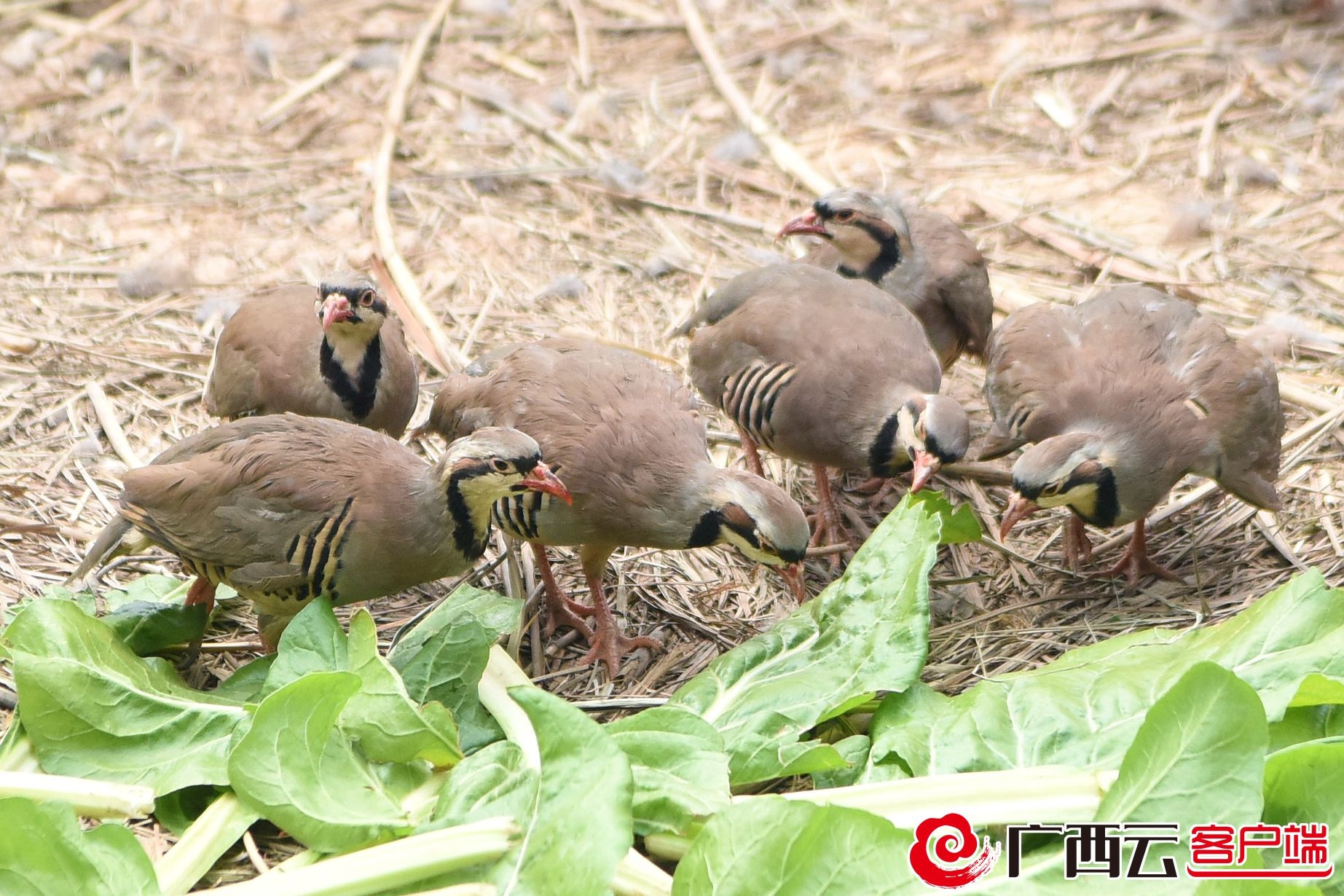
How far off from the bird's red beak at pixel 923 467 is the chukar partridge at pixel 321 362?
1.71 metres

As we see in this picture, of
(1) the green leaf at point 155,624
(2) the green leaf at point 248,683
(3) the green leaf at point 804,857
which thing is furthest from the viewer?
(1) the green leaf at point 155,624

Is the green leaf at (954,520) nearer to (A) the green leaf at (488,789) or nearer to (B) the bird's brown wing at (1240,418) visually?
(B) the bird's brown wing at (1240,418)

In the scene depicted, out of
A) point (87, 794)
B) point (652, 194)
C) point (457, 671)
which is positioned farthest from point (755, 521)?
point (652, 194)

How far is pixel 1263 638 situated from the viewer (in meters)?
3.31

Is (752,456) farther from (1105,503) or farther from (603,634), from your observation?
(1105,503)

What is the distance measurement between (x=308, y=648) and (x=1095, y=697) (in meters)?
1.88

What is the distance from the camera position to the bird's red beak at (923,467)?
4.25m

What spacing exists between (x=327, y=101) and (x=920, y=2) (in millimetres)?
3324

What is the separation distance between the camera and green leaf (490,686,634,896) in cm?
275

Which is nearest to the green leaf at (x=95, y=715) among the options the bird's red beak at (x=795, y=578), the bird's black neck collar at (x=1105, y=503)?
the bird's red beak at (x=795, y=578)

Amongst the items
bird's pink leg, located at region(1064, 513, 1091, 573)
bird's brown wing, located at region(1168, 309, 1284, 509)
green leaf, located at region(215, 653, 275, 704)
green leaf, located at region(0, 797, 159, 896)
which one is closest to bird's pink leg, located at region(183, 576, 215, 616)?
green leaf, located at region(215, 653, 275, 704)

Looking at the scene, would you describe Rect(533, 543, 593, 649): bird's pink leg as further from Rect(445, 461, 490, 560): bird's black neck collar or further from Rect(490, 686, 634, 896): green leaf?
Rect(490, 686, 634, 896): green leaf

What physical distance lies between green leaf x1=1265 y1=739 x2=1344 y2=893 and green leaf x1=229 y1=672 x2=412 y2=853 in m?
1.81

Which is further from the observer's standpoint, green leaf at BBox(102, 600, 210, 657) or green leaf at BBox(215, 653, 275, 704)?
green leaf at BBox(102, 600, 210, 657)
